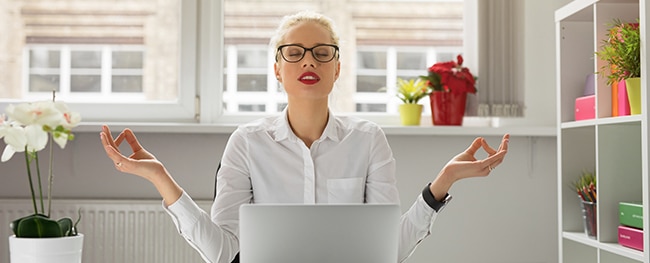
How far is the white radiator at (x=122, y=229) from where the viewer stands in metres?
2.76

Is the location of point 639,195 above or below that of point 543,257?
above

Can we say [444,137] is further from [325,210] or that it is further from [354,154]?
[325,210]

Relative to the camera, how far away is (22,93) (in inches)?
117

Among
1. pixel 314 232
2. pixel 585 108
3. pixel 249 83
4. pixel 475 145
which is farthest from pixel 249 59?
pixel 314 232

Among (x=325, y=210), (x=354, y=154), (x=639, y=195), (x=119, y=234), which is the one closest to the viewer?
(x=325, y=210)

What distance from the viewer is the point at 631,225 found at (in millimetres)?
1974

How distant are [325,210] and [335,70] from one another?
0.75 meters

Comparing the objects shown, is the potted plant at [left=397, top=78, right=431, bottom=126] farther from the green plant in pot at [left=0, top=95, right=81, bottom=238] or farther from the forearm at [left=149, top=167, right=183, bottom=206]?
Result: the green plant in pot at [left=0, top=95, right=81, bottom=238]

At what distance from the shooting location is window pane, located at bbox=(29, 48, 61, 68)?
2.98 m

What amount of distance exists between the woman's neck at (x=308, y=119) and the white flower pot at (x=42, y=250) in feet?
2.97

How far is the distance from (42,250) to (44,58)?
2.12 metres

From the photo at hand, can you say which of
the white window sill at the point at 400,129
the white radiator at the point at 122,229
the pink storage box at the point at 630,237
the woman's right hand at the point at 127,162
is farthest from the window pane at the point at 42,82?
the pink storage box at the point at 630,237

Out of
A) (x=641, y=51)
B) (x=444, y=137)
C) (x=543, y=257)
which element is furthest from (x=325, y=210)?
(x=543, y=257)

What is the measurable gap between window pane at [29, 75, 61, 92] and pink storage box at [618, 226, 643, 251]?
89.0 inches
